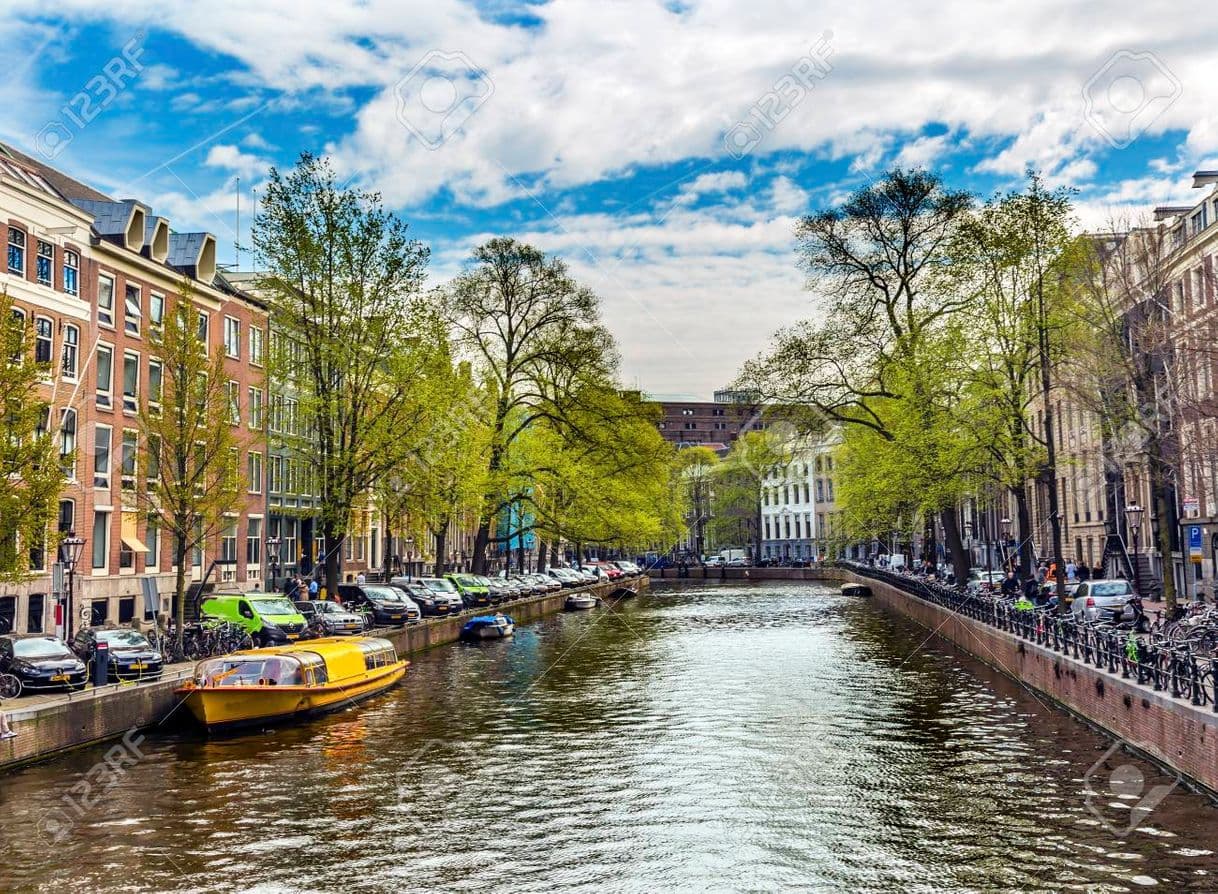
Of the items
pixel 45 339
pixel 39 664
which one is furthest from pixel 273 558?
pixel 39 664

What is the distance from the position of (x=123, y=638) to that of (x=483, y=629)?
25.0 metres

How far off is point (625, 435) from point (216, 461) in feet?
125

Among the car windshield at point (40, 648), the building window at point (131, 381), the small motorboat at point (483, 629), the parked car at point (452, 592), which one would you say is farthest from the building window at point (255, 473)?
the car windshield at point (40, 648)

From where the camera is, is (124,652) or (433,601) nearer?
(124,652)

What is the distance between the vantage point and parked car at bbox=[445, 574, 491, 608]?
2601 inches

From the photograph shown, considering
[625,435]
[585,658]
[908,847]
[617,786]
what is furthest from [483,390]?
[908,847]

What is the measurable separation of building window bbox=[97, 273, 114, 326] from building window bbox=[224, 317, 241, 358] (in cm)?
1098

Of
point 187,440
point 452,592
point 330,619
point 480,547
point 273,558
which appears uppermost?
point 187,440

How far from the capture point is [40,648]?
29.0 metres

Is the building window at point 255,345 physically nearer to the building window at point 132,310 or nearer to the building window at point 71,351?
the building window at point 132,310

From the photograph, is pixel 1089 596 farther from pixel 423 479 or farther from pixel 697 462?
pixel 697 462

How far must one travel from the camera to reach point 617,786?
2295 centimetres

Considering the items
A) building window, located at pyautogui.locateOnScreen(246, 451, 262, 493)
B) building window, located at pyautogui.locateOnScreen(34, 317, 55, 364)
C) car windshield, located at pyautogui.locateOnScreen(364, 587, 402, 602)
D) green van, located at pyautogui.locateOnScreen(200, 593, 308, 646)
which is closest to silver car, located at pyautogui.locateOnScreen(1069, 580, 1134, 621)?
green van, located at pyautogui.locateOnScreen(200, 593, 308, 646)

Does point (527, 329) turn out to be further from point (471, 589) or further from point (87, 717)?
point (87, 717)
